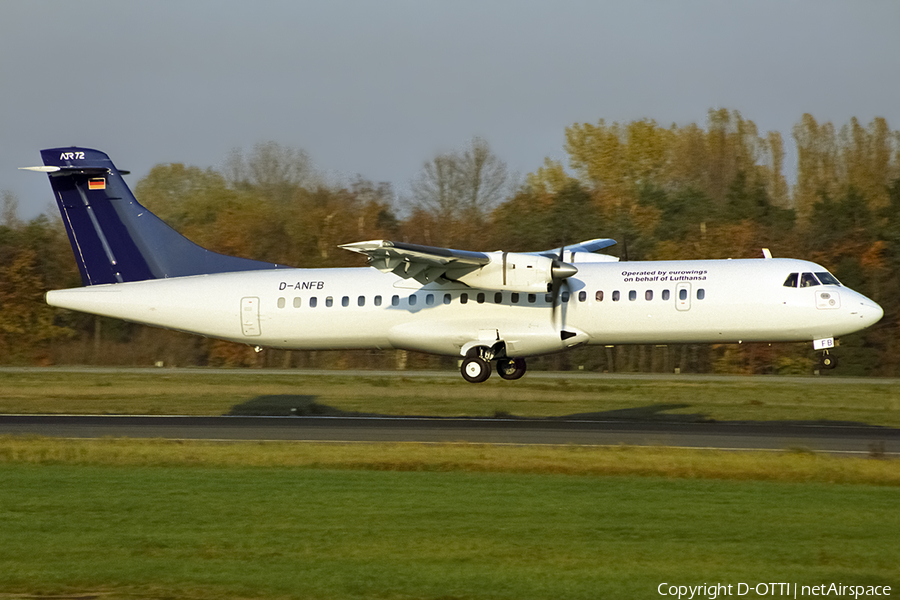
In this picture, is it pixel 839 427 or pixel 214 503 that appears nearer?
pixel 214 503

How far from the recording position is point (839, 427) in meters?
25.2

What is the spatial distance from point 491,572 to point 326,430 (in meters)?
14.1

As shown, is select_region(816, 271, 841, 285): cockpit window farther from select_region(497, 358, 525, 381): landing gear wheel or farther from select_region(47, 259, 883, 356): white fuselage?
select_region(497, 358, 525, 381): landing gear wheel

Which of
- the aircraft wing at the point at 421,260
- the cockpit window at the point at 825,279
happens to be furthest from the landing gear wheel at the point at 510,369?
the cockpit window at the point at 825,279

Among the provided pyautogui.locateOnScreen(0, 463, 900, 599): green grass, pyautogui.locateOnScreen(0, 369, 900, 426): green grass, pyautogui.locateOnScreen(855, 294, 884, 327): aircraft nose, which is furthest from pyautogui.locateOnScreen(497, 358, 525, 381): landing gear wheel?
pyautogui.locateOnScreen(855, 294, 884, 327): aircraft nose

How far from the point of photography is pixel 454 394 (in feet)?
116

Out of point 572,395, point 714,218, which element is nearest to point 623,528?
point 572,395

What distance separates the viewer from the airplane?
23.8 meters

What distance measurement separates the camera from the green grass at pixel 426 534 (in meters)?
11.0

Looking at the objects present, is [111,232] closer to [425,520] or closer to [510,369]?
[510,369]

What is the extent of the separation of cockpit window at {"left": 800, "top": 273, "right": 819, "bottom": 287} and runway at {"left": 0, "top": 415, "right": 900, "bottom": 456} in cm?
358

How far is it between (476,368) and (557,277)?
3.52 m

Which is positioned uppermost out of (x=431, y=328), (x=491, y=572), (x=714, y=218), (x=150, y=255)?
(x=714, y=218)

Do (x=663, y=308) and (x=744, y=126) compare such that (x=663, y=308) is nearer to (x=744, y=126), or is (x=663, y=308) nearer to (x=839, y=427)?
(x=839, y=427)
